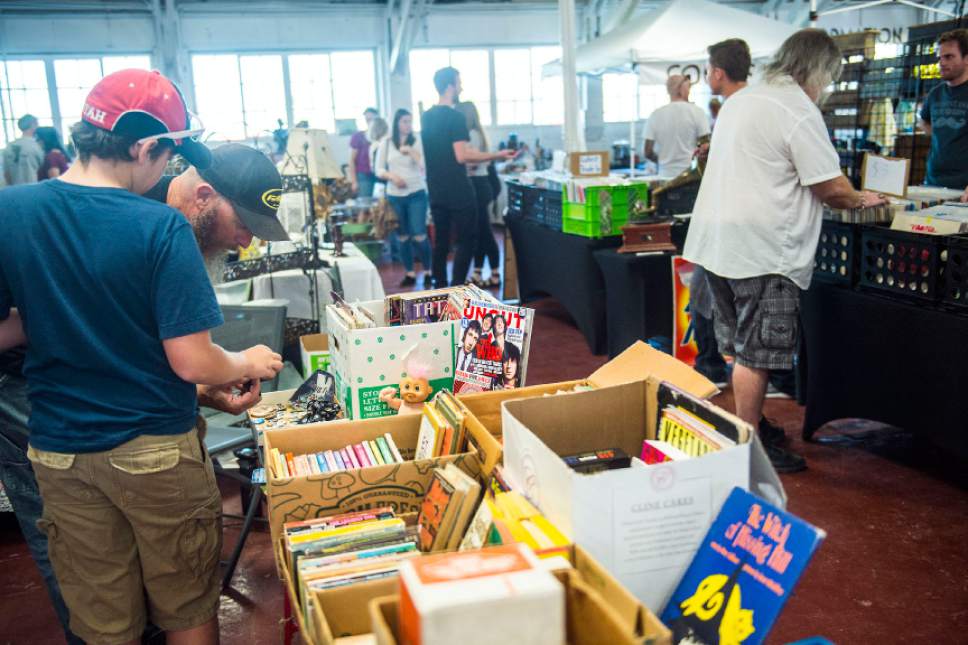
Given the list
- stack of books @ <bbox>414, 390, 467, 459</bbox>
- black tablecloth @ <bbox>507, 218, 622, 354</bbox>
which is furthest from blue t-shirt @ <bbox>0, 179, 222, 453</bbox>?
black tablecloth @ <bbox>507, 218, 622, 354</bbox>

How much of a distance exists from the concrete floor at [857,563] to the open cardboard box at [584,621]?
1381 mm

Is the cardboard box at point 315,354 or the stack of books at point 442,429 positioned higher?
the stack of books at point 442,429

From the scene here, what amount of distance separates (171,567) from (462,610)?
1.00m

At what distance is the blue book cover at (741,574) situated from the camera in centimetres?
118

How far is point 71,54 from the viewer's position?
12.0 meters

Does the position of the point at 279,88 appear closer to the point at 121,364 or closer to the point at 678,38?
the point at 678,38

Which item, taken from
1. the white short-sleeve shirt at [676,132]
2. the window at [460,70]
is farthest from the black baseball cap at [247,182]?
the window at [460,70]

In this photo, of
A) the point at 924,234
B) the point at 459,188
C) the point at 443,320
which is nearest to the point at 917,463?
the point at 924,234

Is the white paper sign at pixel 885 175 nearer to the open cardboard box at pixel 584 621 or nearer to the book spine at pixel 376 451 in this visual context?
the book spine at pixel 376 451

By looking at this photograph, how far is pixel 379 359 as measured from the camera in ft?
6.93

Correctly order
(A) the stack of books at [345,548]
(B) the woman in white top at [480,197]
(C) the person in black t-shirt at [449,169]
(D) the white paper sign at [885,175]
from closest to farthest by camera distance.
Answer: (A) the stack of books at [345,548] → (D) the white paper sign at [885,175] → (C) the person in black t-shirt at [449,169] → (B) the woman in white top at [480,197]

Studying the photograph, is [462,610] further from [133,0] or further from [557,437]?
[133,0]

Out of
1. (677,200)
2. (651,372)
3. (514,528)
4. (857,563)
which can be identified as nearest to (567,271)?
(677,200)

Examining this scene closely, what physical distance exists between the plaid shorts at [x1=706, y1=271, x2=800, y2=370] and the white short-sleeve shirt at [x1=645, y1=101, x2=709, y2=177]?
11.7 ft
